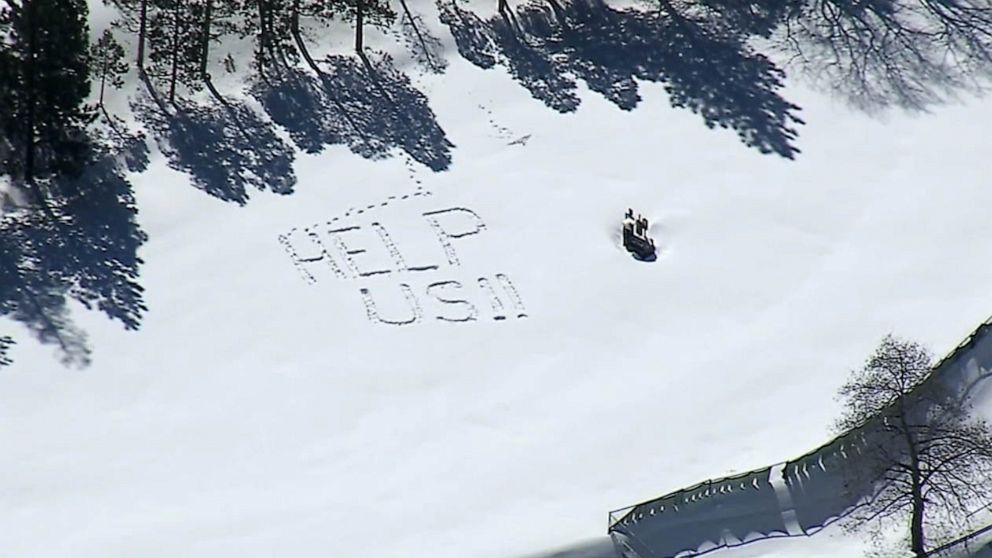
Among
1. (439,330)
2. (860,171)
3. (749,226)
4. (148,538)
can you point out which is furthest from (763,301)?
(148,538)

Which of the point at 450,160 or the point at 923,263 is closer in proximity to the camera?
the point at 923,263

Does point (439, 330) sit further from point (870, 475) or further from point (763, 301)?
point (870, 475)

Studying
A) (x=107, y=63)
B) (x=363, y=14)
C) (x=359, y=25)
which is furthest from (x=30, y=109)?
(x=363, y=14)

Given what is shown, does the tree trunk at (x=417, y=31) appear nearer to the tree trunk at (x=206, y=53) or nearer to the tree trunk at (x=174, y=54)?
the tree trunk at (x=206, y=53)

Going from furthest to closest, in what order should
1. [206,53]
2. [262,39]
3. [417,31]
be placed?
[417,31] < [262,39] < [206,53]

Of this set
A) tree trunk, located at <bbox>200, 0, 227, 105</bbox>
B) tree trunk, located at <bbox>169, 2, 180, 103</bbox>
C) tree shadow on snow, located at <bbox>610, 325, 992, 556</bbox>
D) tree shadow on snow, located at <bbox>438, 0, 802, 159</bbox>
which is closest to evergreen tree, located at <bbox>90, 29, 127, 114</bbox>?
tree trunk, located at <bbox>169, 2, 180, 103</bbox>

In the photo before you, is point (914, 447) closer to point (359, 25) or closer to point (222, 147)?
point (222, 147)
